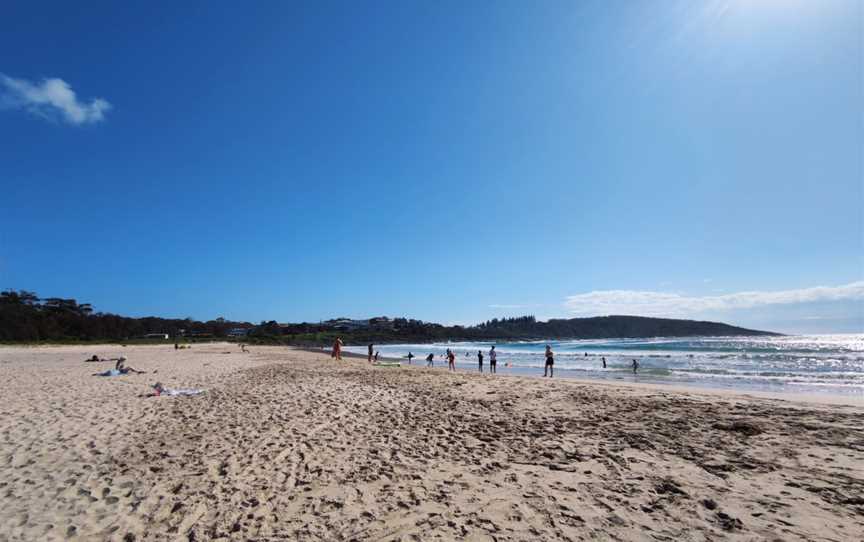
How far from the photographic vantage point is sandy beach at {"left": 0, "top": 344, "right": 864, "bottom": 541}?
406 centimetres

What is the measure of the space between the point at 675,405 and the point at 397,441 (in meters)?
8.31

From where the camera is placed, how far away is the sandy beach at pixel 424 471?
160 inches

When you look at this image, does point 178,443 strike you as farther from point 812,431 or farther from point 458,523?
point 812,431

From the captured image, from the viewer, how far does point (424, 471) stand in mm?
5590

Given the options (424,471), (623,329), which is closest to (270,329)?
(424,471)

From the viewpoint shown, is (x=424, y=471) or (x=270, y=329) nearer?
(x=424, y=471)

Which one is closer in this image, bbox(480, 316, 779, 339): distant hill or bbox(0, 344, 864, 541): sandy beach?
bbox(0, 344, 864, 541): sandy beach

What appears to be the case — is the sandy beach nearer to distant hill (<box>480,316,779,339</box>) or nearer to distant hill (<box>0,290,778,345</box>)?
distant hill (<box>0,290,778,345</box>)

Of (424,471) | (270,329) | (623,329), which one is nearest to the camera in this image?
(424,471)

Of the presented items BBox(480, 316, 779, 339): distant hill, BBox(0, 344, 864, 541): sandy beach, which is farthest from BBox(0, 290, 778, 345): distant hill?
BBox(0, 344, 864, 541): sandy beach

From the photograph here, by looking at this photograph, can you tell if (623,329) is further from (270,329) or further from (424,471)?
(424,471)

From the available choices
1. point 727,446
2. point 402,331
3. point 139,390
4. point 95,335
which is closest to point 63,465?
point 139,390

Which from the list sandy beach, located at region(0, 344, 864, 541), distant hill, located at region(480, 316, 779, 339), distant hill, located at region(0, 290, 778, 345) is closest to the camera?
sandy beach, located at region(0, 344, 864, 541)

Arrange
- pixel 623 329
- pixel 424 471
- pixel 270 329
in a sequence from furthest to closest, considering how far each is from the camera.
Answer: pixel 623 329 → pixel 270 329 → pixel 424 471
